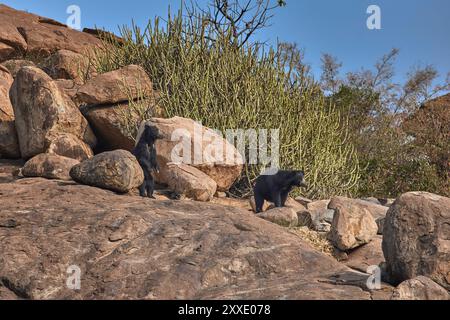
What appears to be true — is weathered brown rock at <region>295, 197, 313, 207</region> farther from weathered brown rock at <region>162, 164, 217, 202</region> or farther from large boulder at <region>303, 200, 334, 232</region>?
weathered brown rock at <region>162, 164, 217, 202</region>

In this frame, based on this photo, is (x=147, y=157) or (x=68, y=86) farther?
(x=68, y=86)

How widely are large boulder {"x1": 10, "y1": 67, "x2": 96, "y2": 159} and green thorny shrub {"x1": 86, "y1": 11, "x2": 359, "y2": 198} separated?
1.40 m

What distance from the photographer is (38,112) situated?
970 cm

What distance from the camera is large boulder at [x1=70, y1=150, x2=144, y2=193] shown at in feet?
21.9

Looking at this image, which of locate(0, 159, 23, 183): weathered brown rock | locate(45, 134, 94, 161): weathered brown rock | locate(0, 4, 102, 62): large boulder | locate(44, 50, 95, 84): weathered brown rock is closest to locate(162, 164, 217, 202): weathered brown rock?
locate(45, 134, 94, 161): weathered brown rock

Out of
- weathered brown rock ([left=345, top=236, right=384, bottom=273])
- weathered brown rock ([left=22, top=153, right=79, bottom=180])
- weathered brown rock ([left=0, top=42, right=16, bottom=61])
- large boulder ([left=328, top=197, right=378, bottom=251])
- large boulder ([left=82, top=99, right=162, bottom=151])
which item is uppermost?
weathered brown rock ([left=0, top=42, right=16, bottom=61])

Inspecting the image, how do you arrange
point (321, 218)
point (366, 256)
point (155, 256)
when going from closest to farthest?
point (155, 256) < point (366, 256) < point (321, 218)

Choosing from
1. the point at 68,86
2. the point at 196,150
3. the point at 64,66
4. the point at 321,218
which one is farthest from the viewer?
the point at 64,66

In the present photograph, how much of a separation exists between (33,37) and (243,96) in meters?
13.5

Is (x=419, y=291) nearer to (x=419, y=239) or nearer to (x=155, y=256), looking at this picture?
(x=419, y=239)

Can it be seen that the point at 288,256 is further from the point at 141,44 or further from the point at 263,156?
the point at 141,44

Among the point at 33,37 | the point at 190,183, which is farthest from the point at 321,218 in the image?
the point at 33,37
